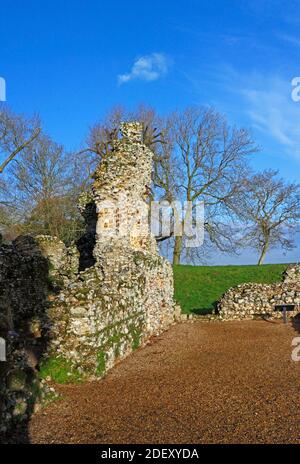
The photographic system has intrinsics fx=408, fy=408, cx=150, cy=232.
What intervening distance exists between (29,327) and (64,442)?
27.1ft

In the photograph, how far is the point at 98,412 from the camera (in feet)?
19.3

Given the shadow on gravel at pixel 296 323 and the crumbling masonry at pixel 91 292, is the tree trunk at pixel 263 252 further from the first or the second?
the crumbling masonry at pixel 91 292

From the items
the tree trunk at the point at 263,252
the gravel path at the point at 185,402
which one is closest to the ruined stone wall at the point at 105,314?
the gravel path at the point at 185,402

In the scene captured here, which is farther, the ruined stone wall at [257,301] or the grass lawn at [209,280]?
the grass lawn at [209,280]

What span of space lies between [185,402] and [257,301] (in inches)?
518

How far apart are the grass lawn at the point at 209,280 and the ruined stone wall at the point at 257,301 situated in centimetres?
233

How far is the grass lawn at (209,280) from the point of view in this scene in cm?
2218

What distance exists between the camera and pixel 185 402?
630 cm

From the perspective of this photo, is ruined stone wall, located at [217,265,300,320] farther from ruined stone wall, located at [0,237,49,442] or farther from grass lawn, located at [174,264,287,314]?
ruined stone wall, located at [0,237,49,442]

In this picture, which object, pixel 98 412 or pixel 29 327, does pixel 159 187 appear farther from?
pixel 98 412

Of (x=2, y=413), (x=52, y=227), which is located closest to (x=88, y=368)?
(x=2, y=413)

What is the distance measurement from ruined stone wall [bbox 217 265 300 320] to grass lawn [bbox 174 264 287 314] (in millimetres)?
2332

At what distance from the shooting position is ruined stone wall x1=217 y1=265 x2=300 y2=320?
60.6ft

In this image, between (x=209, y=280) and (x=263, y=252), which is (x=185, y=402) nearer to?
(x=209, y=280)
